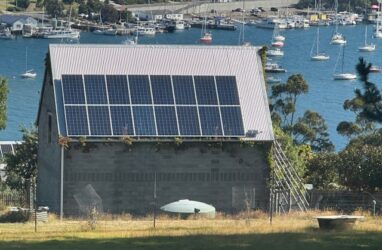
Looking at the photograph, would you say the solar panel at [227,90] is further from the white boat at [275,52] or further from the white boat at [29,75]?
the white boat at [275,52]

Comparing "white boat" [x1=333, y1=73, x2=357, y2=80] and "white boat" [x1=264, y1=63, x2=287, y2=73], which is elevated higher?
"white boat" [x1=264, y1=63, x2=287, y2=73]

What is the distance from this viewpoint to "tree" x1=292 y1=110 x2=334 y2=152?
80688 mm

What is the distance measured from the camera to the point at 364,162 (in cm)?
4625

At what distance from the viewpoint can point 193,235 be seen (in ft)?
90.3

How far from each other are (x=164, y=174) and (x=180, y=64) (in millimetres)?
3881

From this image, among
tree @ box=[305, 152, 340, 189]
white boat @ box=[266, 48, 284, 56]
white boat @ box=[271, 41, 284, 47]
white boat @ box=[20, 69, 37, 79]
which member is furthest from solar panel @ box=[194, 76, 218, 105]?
white boat @ box=[271, 41, 284, 47]

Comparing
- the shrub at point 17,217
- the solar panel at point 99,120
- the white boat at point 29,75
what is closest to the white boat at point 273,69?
the white boat at point 29,75

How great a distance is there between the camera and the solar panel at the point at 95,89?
40156mm

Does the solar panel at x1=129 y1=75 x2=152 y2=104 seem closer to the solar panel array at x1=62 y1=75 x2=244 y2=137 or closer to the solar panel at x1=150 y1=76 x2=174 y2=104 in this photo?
the solar panel array at x1=62 y1=75 x2=244 y2=137

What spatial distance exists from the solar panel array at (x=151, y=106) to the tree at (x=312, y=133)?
39.2 m

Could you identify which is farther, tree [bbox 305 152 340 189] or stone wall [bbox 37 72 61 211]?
tree [bbox 305 152 340 189]

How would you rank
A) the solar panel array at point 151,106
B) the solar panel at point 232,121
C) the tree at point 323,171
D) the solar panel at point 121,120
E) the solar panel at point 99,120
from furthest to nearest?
the tree at point 323,171 < the solar panel at point 232,121 < the solar panel array at point 151,106 < the solar panel at point 121,120 < the solar panel at point 99,120

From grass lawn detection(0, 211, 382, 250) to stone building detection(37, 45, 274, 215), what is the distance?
7.35m

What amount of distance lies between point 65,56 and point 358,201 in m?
10.1
